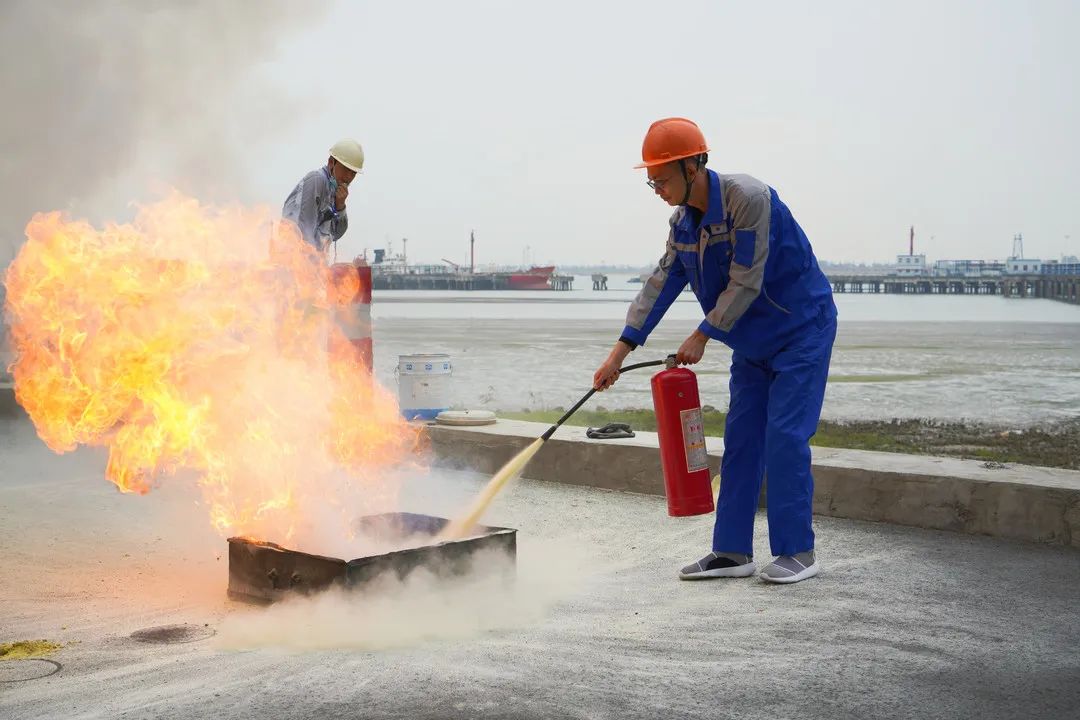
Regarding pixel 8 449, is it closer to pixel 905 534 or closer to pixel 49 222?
pixel 49 222

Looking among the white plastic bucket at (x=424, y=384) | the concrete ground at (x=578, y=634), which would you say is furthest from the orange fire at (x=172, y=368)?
the white plastic bucket at (x=424, y=384)

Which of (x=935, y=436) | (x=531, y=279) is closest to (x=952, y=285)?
(x=531, y=279)

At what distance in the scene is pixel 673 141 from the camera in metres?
5.29

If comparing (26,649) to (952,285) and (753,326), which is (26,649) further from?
(952,285)

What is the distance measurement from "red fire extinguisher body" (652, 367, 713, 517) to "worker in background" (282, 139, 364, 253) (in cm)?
334

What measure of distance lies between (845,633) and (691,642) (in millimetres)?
663

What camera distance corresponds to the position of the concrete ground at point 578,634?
11.8ft

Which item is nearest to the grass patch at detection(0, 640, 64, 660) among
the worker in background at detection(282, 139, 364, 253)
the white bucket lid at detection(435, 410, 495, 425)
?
the worker in background at detection(282, 139, 364, 253)

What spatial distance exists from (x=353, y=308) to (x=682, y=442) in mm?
3714

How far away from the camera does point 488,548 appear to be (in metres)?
5.01

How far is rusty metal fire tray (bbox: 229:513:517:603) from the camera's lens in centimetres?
461

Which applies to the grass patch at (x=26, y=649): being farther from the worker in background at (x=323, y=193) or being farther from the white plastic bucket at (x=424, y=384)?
the white plastic bucket at (x=424, y=384)

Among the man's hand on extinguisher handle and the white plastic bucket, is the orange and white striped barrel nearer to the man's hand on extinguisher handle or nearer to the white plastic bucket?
the white plastic bucket

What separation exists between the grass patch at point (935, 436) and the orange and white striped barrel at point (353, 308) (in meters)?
2.51
